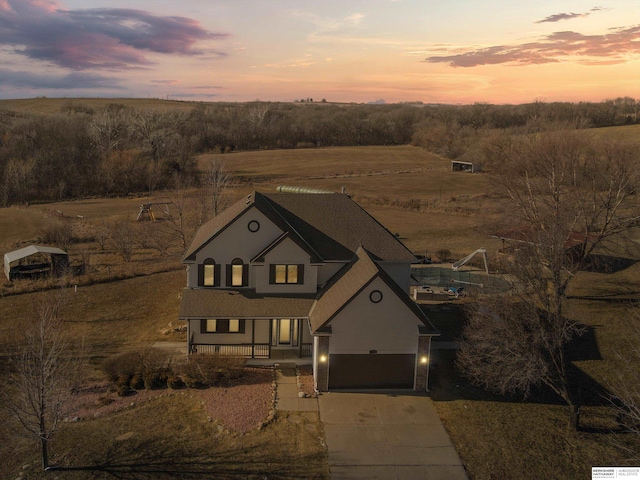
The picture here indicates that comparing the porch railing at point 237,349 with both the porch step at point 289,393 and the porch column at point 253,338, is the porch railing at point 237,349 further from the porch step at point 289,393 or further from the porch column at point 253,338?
the porch step at point 289,393

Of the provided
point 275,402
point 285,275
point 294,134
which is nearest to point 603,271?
point 285,275

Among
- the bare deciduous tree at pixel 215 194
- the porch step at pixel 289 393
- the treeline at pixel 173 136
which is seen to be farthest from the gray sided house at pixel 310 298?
the treeline at pixel 173 136

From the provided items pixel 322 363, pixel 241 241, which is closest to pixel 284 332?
pixel 322 363

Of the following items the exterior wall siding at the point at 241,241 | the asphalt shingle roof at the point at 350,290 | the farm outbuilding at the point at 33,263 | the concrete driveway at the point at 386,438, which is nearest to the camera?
the concrete driveway at the point at 386,438

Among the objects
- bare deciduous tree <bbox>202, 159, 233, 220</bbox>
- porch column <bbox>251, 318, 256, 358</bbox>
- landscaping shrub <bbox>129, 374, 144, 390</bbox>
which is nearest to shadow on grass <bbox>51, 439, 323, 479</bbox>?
landscaping shrub <bbox>129, 374, 144, 390</bbox>

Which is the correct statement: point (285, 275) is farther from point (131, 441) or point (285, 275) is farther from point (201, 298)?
point (131, 441)

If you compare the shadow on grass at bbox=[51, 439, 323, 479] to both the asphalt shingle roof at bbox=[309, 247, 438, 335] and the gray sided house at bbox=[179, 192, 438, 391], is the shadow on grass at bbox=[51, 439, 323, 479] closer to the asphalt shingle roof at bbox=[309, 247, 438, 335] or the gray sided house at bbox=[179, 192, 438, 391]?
the gray sided house at bbox=[179, 192, 438, 391]
